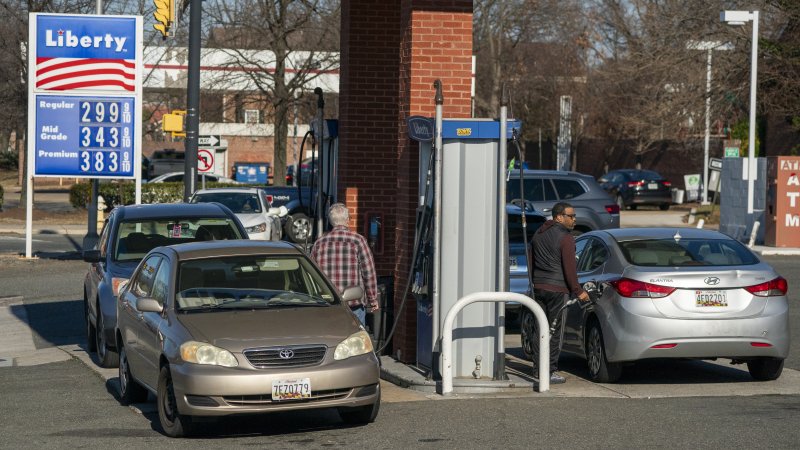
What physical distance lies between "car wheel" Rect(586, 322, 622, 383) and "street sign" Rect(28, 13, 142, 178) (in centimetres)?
1553

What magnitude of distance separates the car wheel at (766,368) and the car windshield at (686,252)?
3.07ft

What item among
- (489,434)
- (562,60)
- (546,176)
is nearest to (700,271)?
(489,434)

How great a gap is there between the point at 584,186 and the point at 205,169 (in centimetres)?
1149

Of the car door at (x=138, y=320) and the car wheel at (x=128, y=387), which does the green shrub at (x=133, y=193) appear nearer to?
the car door at (x=138, y=320)

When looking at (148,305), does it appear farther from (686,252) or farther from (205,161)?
(205,161)

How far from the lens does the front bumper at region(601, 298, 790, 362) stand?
11.1 m

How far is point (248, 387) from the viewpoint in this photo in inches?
344

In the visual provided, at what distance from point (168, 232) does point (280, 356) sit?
5.87 m

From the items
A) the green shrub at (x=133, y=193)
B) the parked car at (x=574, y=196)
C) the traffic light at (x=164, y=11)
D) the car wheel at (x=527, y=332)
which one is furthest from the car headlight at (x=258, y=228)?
the car wheel at (x=527, y=332)

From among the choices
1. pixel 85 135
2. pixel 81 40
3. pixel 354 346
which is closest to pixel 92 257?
pixel 354 346

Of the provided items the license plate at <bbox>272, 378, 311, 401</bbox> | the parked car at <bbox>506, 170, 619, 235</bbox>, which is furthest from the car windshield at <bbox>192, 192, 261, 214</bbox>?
the license plate at <bbox>272, 378, 311, 401</bbox>

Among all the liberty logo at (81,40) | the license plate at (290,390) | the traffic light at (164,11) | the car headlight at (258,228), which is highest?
the traffic light at (164,11)

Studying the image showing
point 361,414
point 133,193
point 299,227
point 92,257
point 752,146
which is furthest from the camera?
point 133,193

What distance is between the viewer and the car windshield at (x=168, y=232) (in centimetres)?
1417
